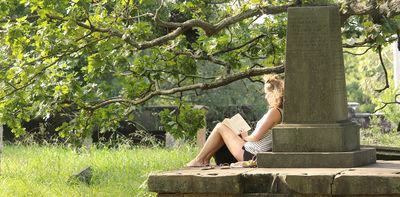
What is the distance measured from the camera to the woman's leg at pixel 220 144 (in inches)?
451

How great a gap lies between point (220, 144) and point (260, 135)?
2.49ft

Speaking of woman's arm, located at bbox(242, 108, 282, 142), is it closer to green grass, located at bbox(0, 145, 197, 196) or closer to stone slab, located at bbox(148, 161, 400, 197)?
stone slab, located at bbox(148, 161, 400, 197)

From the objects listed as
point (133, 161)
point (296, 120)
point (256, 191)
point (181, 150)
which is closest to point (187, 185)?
point (256, 191)

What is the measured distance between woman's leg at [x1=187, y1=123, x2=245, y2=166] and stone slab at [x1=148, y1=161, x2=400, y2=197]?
4.38 feet

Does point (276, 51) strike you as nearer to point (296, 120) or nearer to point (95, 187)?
point (95, 187)

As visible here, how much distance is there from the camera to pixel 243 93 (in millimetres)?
34594


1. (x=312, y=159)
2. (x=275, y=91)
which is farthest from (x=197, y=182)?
(x=275, y=91)

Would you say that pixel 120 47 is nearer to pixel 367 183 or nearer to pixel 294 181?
pixel 294 181

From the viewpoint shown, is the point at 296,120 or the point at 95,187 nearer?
the point at 296,120

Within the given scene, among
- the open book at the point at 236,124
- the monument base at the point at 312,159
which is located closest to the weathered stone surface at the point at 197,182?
the monument base at the point at 312,159

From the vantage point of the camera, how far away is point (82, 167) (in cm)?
1844

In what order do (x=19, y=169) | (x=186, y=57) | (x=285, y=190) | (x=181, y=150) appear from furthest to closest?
(x=181, y=150) < (x=19, y=169) < (x=186, y=57) < (x=285, y=190)

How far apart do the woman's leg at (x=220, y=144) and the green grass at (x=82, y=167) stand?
9.17ft

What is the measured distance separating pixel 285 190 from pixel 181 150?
10795 millimetres
